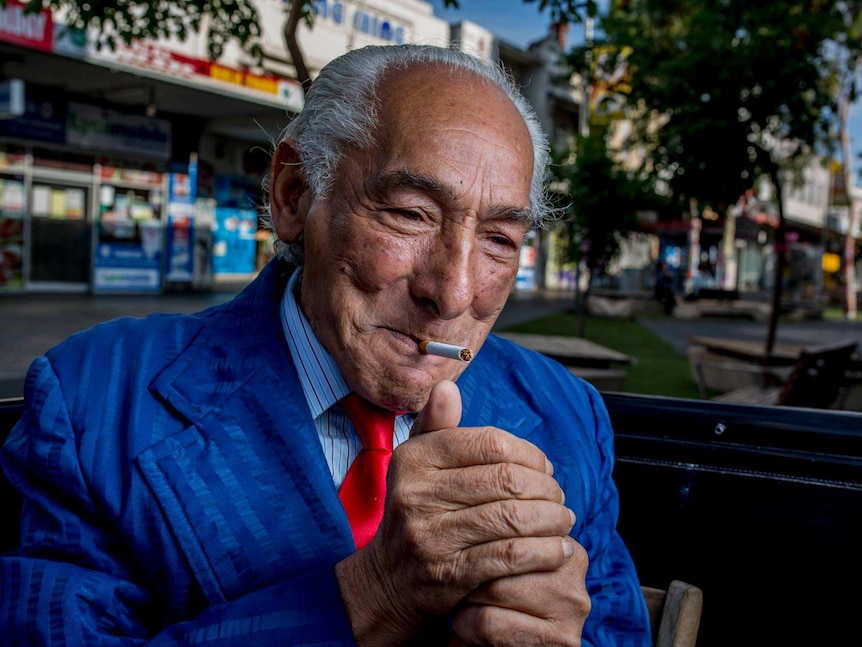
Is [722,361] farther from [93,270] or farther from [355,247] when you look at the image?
[93,270]

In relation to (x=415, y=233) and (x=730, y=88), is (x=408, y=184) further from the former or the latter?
(x=730, y=88)

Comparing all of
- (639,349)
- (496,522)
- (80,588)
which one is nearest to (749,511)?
(496,522)

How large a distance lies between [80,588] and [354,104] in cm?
90

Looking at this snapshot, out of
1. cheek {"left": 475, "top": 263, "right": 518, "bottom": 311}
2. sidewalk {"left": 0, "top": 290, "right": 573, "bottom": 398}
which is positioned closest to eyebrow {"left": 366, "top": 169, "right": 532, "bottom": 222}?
cheek {"left": 475, "top": 263, "right": 518, "bottom": 311}

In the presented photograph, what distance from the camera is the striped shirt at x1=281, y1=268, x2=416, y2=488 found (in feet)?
4.59

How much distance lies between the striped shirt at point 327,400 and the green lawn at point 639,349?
17.0 feet

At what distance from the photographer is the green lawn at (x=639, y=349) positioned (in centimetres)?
805

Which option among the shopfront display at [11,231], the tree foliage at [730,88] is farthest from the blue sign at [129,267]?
the tree foliage at [730,88]

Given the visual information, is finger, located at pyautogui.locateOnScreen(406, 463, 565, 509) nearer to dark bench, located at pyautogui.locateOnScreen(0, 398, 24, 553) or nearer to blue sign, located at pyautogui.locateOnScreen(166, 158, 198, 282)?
dark bench, located at pyautogui.locateOnScreen(0, 398, 24, 553)

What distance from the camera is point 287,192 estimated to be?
153 cm

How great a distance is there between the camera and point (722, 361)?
25.9ft

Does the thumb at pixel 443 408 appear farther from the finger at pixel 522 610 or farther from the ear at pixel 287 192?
the ear at pixel 287 192

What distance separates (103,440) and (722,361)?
24.6ft

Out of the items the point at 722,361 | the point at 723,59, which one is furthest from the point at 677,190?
the point at 722,361
